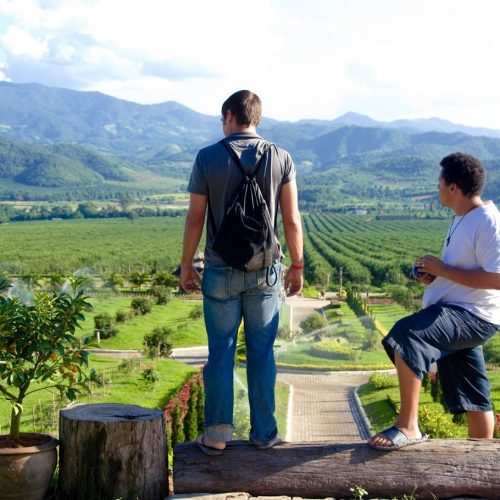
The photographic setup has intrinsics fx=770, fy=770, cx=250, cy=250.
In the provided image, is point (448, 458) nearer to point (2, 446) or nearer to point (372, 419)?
point (2, 446)

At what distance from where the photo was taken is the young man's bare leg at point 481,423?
4.05 m

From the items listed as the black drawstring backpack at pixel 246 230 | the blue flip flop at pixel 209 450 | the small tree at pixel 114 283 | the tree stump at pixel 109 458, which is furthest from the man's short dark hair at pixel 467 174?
the small tree at pixel 114 283

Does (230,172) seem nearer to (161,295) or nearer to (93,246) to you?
(161,295)

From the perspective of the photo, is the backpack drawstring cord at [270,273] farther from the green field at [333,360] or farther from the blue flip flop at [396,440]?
the green field at [333,360]

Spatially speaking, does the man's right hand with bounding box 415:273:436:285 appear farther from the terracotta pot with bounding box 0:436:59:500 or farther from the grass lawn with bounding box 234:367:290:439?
the grass lawn with bounding box 234:367:290:439

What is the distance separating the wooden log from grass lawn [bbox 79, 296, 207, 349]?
62.5 feet

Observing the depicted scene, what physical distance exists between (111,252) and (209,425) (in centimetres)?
6840

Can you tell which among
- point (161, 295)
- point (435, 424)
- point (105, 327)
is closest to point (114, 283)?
point (161, 295)

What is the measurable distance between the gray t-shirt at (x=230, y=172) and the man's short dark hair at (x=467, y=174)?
0.81m

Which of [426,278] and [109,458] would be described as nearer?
[109,458]

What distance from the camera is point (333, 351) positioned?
26.0m

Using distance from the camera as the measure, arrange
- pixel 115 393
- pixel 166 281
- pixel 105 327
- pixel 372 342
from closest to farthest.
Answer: pixel 115 393 → pixel 105 327 → pixel 372 342 → pixel 166 281

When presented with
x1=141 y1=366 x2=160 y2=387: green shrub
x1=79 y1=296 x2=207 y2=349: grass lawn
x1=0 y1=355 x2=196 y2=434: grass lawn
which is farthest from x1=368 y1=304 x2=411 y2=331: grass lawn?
x1=141 y1=366 x2=160 y2=387: green shrub

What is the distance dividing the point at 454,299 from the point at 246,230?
1.10 meters
